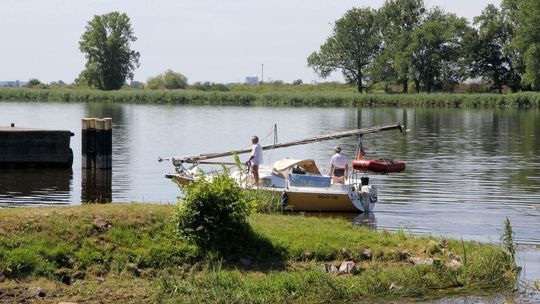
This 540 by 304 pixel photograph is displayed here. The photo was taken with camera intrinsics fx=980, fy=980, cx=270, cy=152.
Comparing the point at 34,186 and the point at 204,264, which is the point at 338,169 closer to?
the point at 34,186

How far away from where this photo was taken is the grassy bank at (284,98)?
120 meters

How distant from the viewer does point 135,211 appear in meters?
18.8

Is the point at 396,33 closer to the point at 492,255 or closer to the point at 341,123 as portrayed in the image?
the point at 341,123

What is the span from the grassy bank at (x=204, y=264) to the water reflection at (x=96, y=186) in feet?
44.6

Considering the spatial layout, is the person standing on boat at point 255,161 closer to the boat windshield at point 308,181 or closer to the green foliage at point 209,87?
the boat windshield at point 308,181

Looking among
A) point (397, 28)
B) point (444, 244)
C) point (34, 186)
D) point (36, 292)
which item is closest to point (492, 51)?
point (397, 28)

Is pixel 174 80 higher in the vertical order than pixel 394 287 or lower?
higher

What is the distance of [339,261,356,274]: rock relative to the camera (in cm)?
1736

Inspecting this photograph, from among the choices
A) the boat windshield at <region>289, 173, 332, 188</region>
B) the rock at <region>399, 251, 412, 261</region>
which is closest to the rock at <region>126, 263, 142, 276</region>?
the rock at <region>399, 251, 412, 261</region>

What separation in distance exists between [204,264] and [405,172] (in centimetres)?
2669

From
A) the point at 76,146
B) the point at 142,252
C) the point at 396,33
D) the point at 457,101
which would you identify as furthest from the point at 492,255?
the point at 396,33

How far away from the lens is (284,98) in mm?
134750

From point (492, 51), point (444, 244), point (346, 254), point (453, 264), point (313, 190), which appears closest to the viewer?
point (453, 264)

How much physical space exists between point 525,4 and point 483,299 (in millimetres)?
112967
